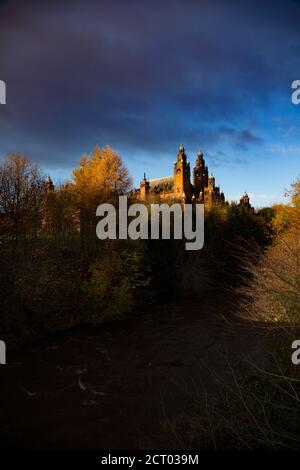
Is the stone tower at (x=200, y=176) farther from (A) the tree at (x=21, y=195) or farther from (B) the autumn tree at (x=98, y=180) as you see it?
(A) the tree at (x=21, y=195)

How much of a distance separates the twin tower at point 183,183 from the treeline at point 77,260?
3668cm

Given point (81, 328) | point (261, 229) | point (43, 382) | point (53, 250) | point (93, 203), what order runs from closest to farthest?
point (43, 382) < point (81, 328) < point (53, 250) < point (93, 203) < point (261, 229)

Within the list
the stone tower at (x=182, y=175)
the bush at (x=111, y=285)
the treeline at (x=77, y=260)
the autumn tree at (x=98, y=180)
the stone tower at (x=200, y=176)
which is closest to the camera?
the treeline at (x=77, y=260)

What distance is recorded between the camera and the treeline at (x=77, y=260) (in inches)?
659

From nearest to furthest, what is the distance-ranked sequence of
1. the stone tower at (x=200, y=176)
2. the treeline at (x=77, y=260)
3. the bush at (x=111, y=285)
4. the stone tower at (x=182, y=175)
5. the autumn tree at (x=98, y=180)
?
1. the treeline at (x=77, y=260)
2. the bush at (x=111, y=285)
3. the autumn tree at (x=98, y=180)
4. the stone tower at (x=182, y=175)
5. the stone tower at (x=200, y=176)

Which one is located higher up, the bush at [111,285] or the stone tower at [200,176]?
the stone tower at [200,176]

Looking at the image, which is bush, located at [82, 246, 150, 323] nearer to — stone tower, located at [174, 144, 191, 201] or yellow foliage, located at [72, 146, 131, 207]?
yellow foliage, located at [72, 146, 131, 207]

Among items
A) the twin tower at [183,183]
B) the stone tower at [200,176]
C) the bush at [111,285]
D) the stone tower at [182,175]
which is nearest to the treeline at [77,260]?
the bush at [111,285]

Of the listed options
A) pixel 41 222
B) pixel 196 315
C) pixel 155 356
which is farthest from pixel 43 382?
pixel 41 222

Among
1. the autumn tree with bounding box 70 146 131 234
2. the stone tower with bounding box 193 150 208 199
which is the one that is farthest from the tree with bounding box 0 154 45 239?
the stone tower with bounding box 193 150 208 199

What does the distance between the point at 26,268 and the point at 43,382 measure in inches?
257

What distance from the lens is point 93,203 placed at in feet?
88.6

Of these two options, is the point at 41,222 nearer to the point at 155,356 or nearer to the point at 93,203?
the point at 93,203

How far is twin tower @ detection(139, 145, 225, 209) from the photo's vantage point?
230 feet
